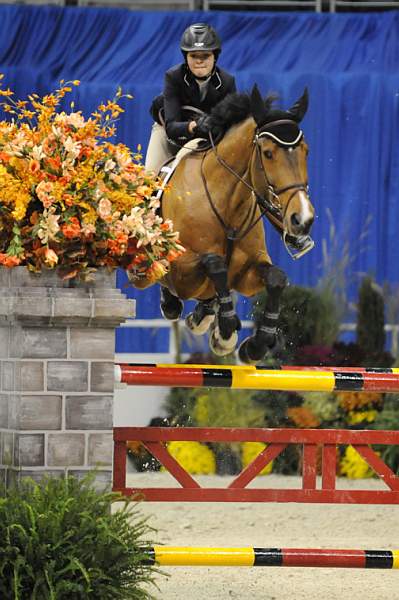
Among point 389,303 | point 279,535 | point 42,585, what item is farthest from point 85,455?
point 389,303

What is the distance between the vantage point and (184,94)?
5035 mm

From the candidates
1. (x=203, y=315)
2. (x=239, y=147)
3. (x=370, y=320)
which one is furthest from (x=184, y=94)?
(x=370, y=320)

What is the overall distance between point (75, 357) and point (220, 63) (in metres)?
6.91

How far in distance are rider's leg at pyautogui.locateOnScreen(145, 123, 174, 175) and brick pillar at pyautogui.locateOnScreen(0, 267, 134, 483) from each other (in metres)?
1.99

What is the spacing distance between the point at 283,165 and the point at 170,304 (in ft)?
3.80

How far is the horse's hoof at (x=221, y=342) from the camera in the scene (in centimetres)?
477

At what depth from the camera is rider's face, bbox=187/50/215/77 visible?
→ 4.93 metres

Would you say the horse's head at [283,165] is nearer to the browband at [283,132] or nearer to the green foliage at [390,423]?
the browband at [283,132]

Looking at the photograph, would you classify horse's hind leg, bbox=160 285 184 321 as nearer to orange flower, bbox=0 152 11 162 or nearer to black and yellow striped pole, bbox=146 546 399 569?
black and yellow striped pole, bbox=146 546 399 569

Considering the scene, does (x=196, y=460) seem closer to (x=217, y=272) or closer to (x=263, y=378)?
(x=217, y=272)

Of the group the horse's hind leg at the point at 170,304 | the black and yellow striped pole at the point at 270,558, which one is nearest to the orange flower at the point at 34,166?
the black and yellow striped pole at the point at 270,558

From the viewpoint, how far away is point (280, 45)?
33.1ft

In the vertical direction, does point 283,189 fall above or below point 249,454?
above

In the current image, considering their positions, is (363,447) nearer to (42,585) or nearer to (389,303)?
(42,585)
